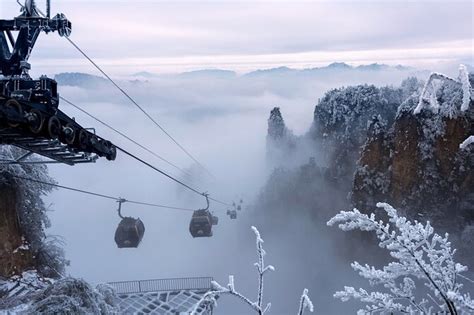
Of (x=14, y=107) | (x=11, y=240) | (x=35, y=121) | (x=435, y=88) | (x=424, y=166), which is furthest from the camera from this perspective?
(x=424, y=166)

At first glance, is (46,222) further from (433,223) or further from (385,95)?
(385,95)

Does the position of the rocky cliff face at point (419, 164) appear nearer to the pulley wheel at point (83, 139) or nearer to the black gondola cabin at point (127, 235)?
the black gondola cabin at point (127, 235)

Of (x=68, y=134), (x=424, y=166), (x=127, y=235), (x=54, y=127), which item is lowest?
(x=127, y=235)

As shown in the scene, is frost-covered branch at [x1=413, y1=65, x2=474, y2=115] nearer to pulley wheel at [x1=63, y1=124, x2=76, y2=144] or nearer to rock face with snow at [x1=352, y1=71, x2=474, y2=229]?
pulley wheel at [x1=63, y1=124, x2=76, y2=144]

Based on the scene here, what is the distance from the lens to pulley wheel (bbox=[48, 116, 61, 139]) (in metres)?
6.98

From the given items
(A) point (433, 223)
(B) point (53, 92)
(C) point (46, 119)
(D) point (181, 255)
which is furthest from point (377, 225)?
(D) point (181, 255)

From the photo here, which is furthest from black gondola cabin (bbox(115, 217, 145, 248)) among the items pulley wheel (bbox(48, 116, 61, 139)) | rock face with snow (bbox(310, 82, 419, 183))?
rock face with snow (bbox(310, 82, 419, 183))

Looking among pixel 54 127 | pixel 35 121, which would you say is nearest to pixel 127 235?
pixel 54 127

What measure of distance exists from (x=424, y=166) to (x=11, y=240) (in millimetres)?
26149

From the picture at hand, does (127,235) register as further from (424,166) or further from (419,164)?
(424,166)

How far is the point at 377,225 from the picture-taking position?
14.9 feet

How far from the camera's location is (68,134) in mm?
7785

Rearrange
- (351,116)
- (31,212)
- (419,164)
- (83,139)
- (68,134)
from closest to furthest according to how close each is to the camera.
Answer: (68,134) < (83,139) < (31,212) < (419,164) < (351,116)

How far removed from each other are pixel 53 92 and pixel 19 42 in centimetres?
155
